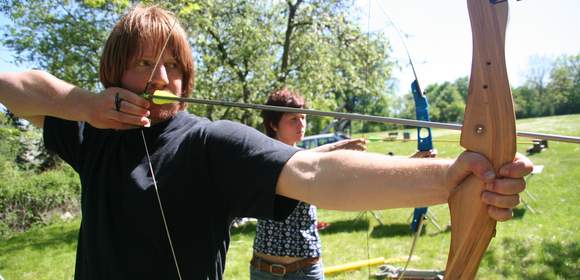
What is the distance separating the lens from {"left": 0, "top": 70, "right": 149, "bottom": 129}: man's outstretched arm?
3.61 ft

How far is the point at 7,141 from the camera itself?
21.0 ft

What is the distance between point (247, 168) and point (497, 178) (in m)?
0.49

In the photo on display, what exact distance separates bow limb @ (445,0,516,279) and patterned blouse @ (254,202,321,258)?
1.17 m

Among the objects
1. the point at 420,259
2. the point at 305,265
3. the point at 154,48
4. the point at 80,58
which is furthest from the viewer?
the point at 80,58

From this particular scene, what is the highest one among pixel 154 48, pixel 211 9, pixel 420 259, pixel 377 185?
pixel 211 9

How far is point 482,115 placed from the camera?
795mm

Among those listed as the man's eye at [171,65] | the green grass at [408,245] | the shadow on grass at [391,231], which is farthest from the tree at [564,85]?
the man's eye at [171,65]

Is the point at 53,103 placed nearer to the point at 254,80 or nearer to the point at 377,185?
the point at 377,185

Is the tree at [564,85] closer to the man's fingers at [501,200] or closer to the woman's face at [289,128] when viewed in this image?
the woman's face at [289,128]

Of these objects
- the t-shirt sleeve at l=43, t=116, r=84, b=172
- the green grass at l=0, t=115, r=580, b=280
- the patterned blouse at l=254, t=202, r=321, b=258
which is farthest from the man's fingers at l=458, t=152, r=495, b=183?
the green grass at l=0, t=115, r=580, b=280

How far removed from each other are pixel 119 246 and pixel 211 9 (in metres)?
7.89

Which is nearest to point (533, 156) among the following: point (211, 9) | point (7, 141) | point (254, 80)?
point (254, 80)

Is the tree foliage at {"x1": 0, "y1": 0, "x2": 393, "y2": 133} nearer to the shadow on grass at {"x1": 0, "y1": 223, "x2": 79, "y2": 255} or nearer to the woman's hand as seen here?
the shadow on grass at {"x1": 0, "y1": 223, "x2": 79, "y2": 255}

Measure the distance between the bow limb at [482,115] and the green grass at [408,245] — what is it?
2182mm
